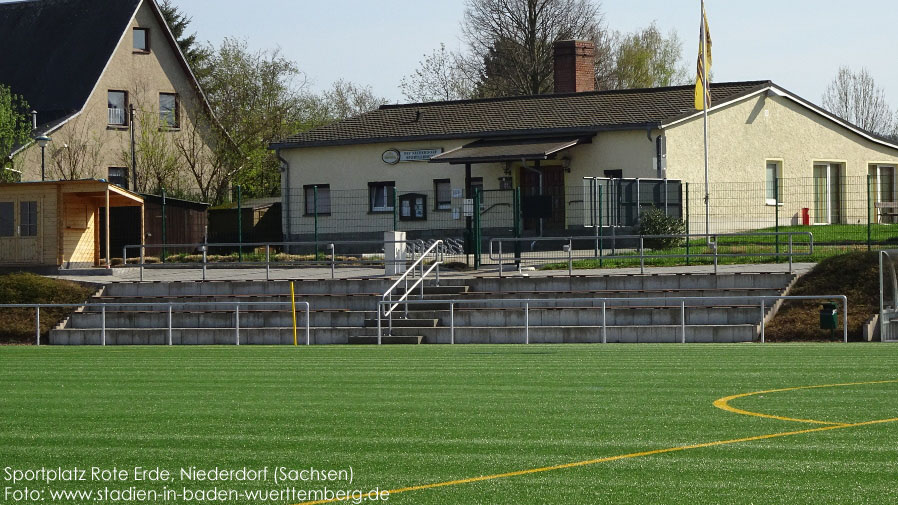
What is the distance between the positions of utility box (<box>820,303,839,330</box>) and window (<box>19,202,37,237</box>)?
20.1m

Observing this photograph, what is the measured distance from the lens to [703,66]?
38.2 meters

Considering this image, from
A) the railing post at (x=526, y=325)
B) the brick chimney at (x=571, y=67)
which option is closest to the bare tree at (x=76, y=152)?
the brick chimney at (x=571, y=67)

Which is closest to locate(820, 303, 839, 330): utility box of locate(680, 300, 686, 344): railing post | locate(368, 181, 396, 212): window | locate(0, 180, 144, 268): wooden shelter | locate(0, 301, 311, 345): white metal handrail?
locate(680, 300, 686, 344): railing post

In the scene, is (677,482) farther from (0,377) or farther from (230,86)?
(230,86)

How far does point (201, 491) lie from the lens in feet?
24.2

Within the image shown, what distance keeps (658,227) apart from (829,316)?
36.5 ft

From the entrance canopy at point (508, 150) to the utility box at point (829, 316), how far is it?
16563 mm

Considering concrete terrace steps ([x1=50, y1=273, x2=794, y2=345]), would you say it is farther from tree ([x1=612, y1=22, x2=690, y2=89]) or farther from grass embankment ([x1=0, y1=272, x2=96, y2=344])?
tree ([x1=612, y1=22, x2=690, y2=89])

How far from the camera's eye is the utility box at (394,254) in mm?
28750

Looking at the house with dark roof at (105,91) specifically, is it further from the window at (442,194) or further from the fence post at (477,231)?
the fence post at (477,231)

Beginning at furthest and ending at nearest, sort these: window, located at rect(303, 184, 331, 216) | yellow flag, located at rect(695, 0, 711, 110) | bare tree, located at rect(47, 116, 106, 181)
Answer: bare tree, located at rect(47, 116, 106, 181)
window, located at rect(303, 184, 331, 216)
yellow flag, located at rect(695, 0, 711, 110)

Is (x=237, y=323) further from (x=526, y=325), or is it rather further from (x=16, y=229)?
(x=16, y=229)

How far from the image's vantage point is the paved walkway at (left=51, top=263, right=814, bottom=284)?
27703mm

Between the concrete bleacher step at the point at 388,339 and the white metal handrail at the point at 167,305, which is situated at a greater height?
the white metal handrail at the point at 167,305
